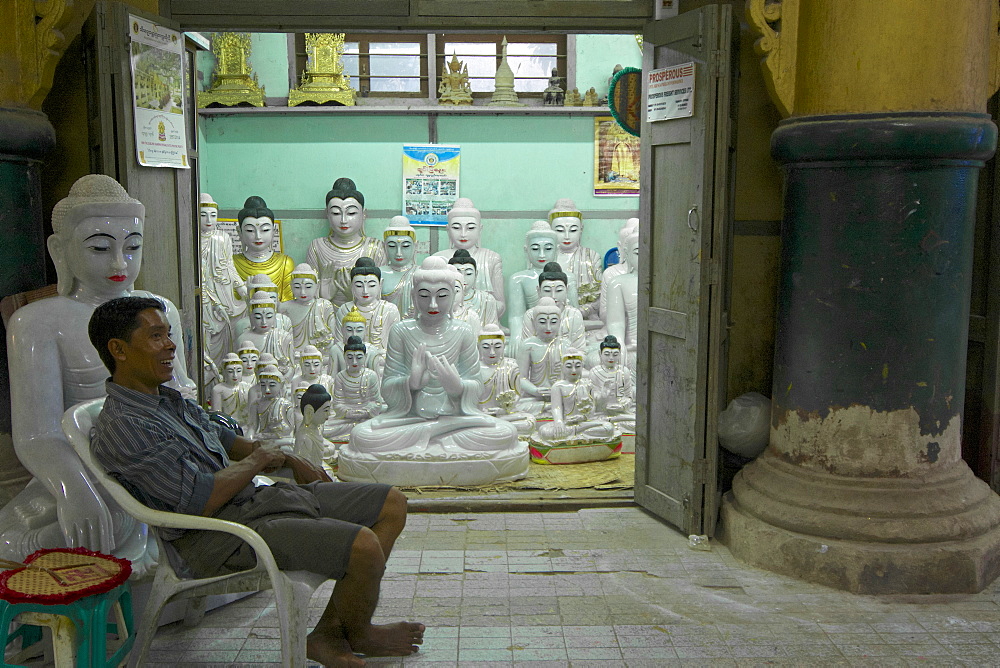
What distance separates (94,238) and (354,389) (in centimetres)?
380

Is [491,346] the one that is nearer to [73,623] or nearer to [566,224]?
[566,224]

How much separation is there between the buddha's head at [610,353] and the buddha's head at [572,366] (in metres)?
0.41

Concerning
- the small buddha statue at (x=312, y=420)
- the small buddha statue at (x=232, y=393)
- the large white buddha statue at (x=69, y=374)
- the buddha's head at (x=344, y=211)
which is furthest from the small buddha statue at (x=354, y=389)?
the large white buddha statue at (x=69, y=374)

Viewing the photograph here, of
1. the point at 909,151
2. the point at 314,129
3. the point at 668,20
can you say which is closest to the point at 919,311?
the point at 909,151

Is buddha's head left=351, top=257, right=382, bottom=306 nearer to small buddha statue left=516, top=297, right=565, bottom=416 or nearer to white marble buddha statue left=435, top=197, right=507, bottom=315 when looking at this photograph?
white marble buddha statue left=435, top=197, right=507, bottom=315

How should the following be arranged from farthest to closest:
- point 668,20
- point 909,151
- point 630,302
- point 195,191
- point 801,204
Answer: point 630,302 < point 195,191 < point 668,20 < point 801,204 < point 909,151

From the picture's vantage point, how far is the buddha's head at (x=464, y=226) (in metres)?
9.70

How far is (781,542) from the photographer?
4555 mm

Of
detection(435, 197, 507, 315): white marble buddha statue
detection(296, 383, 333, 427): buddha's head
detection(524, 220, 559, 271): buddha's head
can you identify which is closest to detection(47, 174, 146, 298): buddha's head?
detection(296, 383, 333, 427): buddha's head

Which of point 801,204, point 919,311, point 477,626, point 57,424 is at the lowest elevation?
point 477,626

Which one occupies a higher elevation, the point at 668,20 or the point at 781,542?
the point at 668,20

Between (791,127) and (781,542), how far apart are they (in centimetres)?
194

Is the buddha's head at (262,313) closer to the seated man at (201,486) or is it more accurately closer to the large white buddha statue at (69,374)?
the large white buddha statue at (69,374)

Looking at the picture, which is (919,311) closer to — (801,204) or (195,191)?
(801,204)
